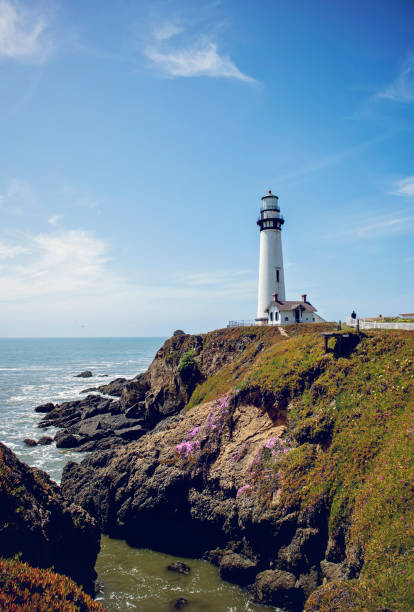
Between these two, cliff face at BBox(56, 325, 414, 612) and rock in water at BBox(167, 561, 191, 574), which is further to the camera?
rock in water at BBox(167, 561, 191, 574)

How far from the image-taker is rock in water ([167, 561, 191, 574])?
1953cm

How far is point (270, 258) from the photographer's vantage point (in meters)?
52.5

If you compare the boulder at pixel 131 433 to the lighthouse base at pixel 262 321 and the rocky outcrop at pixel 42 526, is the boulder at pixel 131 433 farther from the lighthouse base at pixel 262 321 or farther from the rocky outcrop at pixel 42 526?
the rocky outcrop at pixel 42 526

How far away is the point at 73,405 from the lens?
190 ft

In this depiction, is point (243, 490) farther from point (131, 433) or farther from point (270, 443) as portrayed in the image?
point (131, 433)

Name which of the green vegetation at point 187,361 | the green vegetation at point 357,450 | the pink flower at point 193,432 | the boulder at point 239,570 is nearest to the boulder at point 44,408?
the green vegetation at point 187,361

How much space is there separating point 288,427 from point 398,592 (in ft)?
36.7

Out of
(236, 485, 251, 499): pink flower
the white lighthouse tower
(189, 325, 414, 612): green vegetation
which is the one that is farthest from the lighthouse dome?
(236, 485, 251, 499): pink flower

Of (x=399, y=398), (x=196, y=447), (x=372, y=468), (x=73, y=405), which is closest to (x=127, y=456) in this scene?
(x=196, y=447)

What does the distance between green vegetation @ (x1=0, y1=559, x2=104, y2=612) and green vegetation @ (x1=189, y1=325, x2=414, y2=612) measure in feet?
31.0

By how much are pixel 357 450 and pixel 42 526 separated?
15.3m

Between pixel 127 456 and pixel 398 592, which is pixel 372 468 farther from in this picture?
pixel 127 456

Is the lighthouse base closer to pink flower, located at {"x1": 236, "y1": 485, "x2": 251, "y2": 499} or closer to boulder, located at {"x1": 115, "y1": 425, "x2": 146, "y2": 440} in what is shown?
boulder, located at {"x1": 115, "y1": 425, "x2": 146, "y2": 440}

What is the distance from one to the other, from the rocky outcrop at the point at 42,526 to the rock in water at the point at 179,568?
5.05 m
